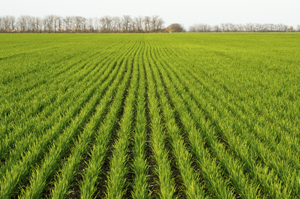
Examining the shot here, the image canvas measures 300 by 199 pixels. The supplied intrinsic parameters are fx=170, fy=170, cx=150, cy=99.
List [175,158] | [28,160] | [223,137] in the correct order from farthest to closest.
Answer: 1. [223,137]
2. [175,158]
3. [28,160]

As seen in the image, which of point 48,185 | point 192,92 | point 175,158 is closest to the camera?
point 48,185

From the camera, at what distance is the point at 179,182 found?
2.70 metres

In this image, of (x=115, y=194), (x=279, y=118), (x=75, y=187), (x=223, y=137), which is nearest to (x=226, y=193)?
(x=115, y=194)

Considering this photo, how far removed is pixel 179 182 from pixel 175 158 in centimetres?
58

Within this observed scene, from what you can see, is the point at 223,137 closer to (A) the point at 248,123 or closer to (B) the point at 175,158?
(A) the point at 248,123

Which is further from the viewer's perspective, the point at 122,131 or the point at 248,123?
the point at 248,123

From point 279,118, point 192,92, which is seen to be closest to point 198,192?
point 279,118

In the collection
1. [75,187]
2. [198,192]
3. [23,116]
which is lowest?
[75,187]

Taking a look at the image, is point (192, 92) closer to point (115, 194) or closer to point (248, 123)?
point (248, 123)

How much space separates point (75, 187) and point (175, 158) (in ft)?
5.80

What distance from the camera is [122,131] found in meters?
4.03

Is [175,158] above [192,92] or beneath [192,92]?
beneath

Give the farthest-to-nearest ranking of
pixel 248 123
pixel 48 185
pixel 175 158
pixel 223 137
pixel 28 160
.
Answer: pixel 248 123 → pixel 223 137 → pixel 175 158 → pixel 28 160 → pixel 48 185

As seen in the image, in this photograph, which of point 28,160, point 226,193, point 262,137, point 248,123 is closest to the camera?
point 226,193
